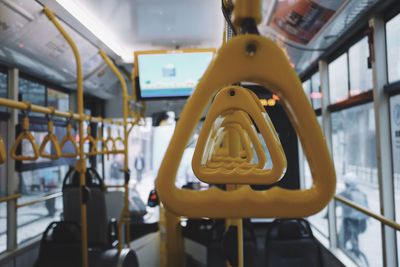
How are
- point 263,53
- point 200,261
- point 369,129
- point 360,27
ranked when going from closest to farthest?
point 263,53 → point 360,27 → point 369,129 → point 200,261

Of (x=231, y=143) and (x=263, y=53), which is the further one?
(x=231, y=143)

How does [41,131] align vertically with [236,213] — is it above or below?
above

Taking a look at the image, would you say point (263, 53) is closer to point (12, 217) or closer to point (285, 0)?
point (285, 0)

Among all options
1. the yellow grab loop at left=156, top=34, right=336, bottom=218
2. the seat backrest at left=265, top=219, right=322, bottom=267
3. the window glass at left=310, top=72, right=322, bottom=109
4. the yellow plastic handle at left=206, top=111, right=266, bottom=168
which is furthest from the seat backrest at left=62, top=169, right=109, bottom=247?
the yellow grab loop at left=156, top=34, right=336, bottom=218

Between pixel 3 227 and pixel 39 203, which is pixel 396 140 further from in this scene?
pixel 39 203

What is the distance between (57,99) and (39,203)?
1407 millimetres

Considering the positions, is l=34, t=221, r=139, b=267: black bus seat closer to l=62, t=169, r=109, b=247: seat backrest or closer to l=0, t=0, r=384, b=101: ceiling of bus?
l=62, t=169, r=109, b=247: seat backrest

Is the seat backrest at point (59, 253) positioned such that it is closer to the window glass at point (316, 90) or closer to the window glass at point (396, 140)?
the window glass at point (396, 140)

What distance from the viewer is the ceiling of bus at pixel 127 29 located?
2.58 metres

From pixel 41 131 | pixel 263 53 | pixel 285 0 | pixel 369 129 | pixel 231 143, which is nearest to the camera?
pixel 263 53

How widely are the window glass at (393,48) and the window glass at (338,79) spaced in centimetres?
82

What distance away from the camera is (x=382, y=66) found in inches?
102

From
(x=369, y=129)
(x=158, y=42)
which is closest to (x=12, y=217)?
(x=158, y=42)

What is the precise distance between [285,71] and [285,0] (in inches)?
89.7
